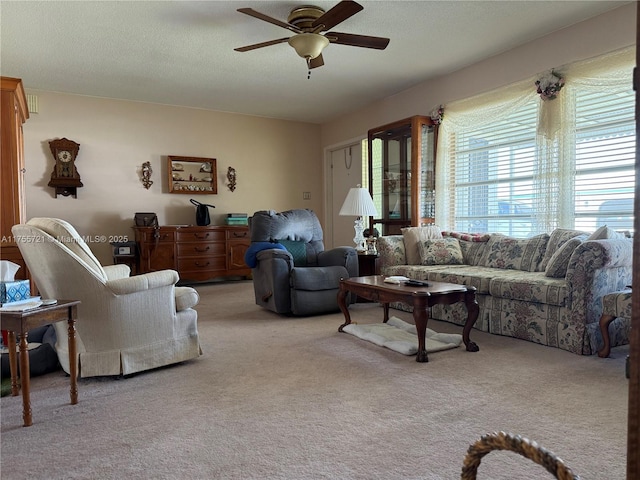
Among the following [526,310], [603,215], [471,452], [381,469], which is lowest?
[381,469]

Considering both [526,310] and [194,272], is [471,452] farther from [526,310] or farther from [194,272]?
[194,272]

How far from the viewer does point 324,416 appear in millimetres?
1944

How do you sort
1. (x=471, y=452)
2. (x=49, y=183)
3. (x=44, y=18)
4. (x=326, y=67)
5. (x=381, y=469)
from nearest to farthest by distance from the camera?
(x=471, y=452)
(x=381, y=469)
(x=44, y=18)
(x=326, y=67)
(x=49, y=183)

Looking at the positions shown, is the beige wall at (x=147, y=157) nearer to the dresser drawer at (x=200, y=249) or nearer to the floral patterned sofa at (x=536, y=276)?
the dresser drawer at (x=200, y=249)

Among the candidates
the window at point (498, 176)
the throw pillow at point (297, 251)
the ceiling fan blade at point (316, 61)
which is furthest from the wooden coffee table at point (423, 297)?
the ceiling fan blade at point (316, 61)

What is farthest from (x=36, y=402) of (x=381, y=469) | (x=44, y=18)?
(x=44, y=18)

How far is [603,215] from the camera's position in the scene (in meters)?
3.62

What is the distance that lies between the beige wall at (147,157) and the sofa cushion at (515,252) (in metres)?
3.91

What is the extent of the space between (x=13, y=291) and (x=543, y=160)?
417 cm

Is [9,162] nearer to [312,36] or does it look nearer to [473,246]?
[312,36]

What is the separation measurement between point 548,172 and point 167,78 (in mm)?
4244

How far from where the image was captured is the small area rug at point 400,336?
114 inches

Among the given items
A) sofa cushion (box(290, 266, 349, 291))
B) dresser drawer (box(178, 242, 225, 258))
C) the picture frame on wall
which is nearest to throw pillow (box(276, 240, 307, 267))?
sofa cushion (box(290, 266, 349, 291))

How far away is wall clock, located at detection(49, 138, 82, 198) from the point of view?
5.52 m
